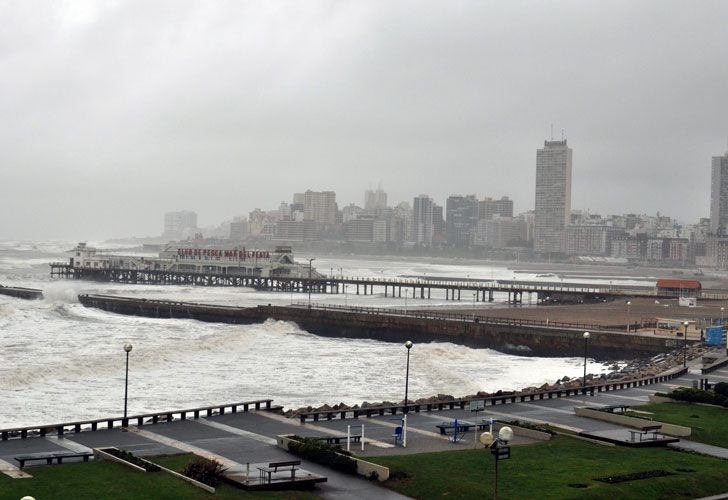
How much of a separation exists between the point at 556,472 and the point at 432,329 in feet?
141

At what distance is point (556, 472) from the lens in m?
21.7

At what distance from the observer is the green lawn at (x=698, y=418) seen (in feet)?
87.2

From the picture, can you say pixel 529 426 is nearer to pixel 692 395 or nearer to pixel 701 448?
pixel 701 448

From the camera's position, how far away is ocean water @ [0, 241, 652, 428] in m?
36.2

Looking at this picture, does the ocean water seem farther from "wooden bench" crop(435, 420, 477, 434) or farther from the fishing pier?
the fishing pier

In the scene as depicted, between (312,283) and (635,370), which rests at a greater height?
(312,283)

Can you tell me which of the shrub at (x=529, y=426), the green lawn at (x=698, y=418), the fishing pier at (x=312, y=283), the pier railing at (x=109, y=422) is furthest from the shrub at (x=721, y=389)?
the fishing pier at (x=312, y=283)

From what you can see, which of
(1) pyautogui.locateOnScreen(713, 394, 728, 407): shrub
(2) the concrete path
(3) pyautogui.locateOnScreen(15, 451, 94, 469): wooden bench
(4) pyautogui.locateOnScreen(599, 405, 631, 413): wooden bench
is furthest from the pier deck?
(3) pyautogui.locateOnScreen(15, 451, 94, 469): wooden bench

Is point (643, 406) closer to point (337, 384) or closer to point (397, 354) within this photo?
point (337, 384)

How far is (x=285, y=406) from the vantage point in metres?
34.9

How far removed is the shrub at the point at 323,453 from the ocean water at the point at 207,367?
1103cm

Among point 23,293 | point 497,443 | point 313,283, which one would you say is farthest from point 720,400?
point 313,283

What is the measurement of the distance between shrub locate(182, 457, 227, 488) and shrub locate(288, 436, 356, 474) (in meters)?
2.54

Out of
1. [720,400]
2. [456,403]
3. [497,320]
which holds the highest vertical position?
[497,320]
